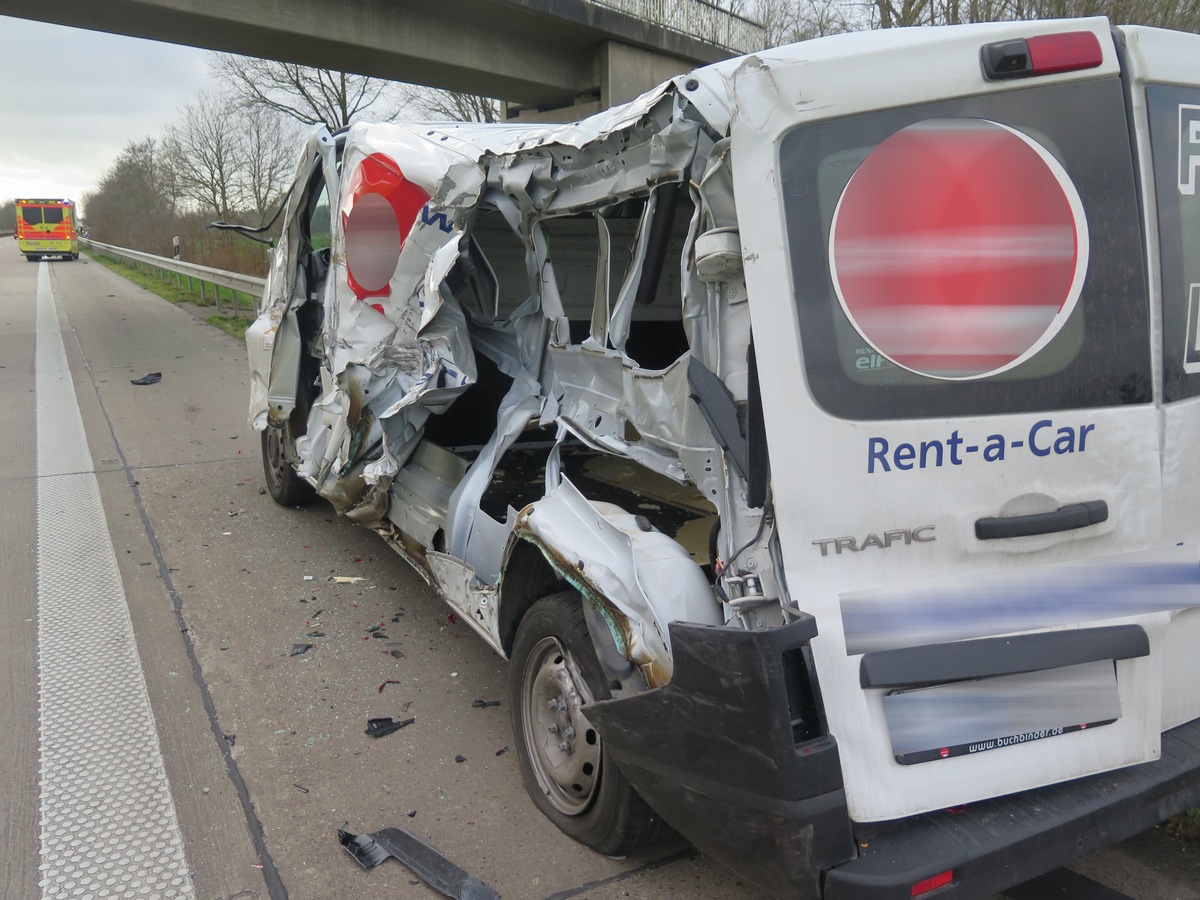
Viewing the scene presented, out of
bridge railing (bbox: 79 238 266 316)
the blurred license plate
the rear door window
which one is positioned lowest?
the blurred license plate

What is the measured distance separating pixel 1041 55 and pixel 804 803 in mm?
1810

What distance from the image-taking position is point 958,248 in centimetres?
216

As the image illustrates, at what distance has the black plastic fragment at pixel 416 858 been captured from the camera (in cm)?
281

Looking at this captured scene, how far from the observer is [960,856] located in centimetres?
206

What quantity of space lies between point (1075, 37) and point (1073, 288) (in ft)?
1.91

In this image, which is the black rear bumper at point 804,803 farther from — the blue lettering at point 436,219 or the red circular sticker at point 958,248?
the blue lettering at point 436,219

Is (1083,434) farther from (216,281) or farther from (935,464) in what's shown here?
(216,281)

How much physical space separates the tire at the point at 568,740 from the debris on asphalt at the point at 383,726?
0.77m

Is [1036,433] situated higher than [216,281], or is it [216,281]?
[216,281]

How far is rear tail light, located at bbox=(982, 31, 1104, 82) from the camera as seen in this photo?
2.12m

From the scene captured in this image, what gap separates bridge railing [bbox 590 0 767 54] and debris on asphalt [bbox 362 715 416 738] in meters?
21.9

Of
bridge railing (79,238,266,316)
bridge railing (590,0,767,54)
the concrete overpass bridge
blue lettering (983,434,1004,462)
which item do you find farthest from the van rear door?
bridge railing (590,0,767,54)

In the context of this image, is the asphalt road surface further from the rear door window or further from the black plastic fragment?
the rear door window

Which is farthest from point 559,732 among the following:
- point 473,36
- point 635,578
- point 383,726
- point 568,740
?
point 473,36
